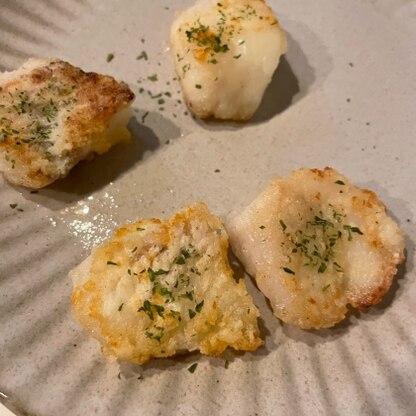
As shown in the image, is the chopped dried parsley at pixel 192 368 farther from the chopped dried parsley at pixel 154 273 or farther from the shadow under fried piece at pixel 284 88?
the shadow under fried piece at pixel 284 88

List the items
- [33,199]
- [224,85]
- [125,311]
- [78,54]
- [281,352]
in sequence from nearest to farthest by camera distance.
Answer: [125,311] → [281,352] → [33,199] → [224,85] → [78,54]

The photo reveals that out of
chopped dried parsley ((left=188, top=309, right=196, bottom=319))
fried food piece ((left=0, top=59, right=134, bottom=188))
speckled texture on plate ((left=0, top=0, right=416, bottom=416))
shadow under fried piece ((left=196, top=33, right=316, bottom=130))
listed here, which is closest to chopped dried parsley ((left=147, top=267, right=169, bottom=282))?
chopped dried parsley ((left=188, top=309, right=196, bottom=319))

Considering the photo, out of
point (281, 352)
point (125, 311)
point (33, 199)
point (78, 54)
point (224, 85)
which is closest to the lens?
point (125, 311)

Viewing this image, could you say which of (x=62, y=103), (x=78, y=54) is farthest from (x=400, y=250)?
(x=78, y=54)

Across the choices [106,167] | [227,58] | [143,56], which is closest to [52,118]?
[106,167]

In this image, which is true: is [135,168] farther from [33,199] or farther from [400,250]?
[400,250]

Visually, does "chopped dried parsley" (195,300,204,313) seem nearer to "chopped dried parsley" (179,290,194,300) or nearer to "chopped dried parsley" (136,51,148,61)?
"chopped dried parsley" (179,290,194,300)

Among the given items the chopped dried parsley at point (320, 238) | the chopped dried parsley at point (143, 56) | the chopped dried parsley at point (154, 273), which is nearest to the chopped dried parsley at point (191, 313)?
the chopped dried parsley at point (154, 273)
